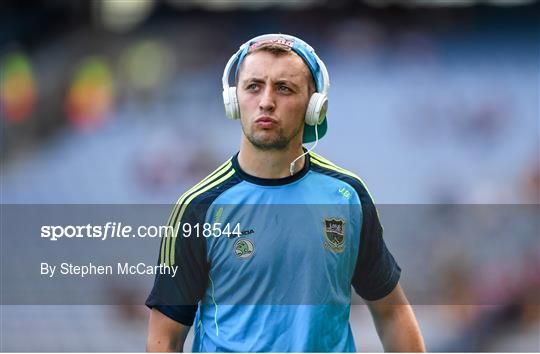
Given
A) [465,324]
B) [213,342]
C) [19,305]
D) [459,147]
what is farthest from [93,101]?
[213,342]

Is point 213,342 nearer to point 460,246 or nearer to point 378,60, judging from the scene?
point 460,246

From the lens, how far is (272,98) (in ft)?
12.9

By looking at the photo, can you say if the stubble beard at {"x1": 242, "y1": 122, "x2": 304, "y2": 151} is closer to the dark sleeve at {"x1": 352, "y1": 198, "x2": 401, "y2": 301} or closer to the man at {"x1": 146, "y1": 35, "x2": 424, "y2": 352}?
the man at {"x1": 146, "y1": 35, "x2": 424, "y2": 352}

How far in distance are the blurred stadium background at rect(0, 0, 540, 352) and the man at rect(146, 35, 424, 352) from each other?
223 inches

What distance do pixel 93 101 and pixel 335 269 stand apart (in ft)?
24.3

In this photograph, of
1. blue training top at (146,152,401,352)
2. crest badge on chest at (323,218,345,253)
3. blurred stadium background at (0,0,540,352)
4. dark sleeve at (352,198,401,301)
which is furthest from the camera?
blurred stadium background at (0,0,540,352)

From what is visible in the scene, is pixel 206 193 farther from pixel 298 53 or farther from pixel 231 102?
pixel 298 53

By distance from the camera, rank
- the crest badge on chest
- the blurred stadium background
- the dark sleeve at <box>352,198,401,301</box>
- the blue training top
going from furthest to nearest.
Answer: the blurred stadium background < the dark sleeve at <box>352,198,401,301</box> < the crest badge on chest < the blue training top

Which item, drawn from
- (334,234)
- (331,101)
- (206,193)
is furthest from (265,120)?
(331,101)

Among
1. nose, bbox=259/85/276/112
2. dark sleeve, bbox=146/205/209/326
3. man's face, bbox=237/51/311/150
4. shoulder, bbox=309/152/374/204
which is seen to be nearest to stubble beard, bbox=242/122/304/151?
man's face, bbox=237/51/311/150

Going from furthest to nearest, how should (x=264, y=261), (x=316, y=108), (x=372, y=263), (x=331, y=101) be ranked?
1. (x=331, y=101)
2. (x=372, y=263)
3. (x=316, y=108)
4. (x=264, y=261)

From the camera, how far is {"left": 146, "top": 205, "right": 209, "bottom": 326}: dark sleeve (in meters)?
3.90

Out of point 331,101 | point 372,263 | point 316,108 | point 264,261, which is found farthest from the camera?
point 331,101

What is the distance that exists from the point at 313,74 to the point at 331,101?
701 centimetres
